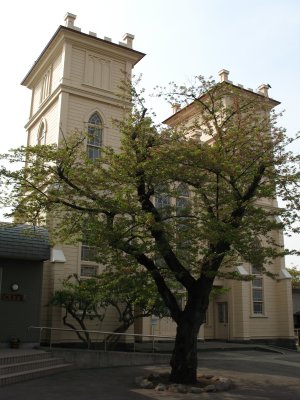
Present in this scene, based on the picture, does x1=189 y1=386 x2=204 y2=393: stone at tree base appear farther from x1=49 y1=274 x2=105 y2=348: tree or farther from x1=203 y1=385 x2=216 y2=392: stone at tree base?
x1=49 y1=274 x2=105 y2=348: tree

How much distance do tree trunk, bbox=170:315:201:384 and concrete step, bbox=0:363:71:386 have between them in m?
3.65

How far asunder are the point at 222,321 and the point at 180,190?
14.6 m

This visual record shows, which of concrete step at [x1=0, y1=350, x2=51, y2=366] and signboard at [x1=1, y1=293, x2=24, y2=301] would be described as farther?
signboard at [x1=1, y1=293, x2=24, y2=301]

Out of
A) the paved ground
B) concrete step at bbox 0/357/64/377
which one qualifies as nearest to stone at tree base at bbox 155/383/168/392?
the paved ground

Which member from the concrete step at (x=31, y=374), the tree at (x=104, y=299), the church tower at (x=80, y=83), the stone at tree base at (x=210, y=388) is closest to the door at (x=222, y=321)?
the tree at (x=104, y=299)

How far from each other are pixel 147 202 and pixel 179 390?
4.73 m

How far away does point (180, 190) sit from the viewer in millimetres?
12906

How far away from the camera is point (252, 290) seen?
2497cm

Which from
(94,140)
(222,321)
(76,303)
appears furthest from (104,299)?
(222,321)

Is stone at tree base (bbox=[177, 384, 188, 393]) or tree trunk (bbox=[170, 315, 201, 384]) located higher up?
tree trunk (bbox=[170, 315, 201, 384])

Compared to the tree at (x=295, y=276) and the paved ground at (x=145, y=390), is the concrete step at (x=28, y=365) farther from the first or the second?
the tree at (x=295, y=276)

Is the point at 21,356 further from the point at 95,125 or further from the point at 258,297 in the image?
the point at 258,297

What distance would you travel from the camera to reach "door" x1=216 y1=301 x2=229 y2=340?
81.6 feet

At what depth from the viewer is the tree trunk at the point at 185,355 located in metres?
11.6
